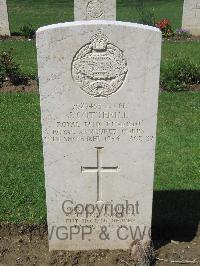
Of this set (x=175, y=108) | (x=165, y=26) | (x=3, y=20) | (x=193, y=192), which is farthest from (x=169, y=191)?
(x=3, y=20)

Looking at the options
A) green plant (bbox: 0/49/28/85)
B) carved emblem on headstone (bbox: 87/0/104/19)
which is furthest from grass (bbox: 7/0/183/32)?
green plant (bbox: 0/49/28/85)

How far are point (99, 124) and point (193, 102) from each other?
17.0 ft

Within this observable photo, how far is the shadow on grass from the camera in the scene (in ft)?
15.5

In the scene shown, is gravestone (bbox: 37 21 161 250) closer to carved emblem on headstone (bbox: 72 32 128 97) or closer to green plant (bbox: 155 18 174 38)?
carved emblem on headstone (bbox: 72 32 128 97)

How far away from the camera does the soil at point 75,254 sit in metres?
4.27

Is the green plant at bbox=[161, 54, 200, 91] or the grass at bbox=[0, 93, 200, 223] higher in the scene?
the green plant at bbox=[161, 54, 200, 91]

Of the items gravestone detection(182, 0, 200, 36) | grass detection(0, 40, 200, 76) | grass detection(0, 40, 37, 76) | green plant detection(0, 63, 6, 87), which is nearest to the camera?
green plant detection(0, 63, 6, 87)

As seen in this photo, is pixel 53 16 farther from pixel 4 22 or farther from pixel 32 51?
pixel 32 51

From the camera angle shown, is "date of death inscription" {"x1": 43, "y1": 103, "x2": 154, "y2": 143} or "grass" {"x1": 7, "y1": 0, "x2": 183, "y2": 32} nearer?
"date of death inscription" {"x1": 43, "y1": 103, "x2": 154, "y2": 143}

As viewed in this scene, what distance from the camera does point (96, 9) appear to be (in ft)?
45.5

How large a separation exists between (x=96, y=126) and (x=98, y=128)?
3cm

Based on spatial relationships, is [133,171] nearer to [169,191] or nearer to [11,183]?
[169,191]

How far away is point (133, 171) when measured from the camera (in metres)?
4.04

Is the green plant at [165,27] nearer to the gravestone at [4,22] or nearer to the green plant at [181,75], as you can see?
the gravestone at [4,22]
